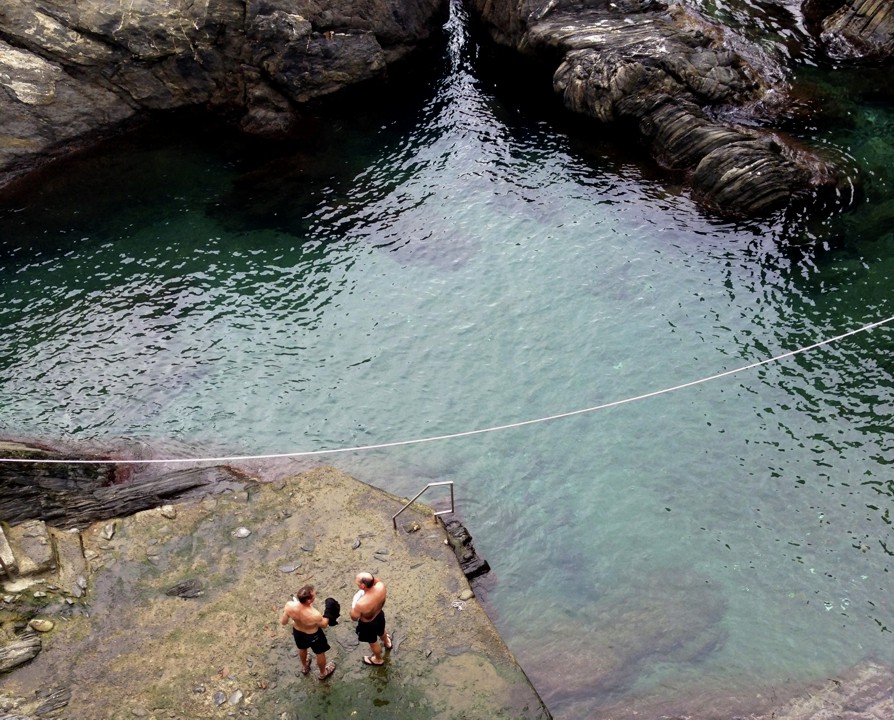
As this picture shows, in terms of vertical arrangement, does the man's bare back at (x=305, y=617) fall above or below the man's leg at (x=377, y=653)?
above

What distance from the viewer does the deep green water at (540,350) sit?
1434cm

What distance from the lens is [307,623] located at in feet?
37.7

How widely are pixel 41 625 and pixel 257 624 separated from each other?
11.8 ft

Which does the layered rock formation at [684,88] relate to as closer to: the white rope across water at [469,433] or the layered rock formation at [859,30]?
the layered rock formation at [859,30]

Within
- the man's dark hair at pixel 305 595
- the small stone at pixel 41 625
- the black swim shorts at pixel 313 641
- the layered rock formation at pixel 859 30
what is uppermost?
the layered rock formation at pixel 859 30

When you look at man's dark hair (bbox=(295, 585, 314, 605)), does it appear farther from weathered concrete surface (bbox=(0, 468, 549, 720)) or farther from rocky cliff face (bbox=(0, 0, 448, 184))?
rocky cliff face (bbox=(0, 0, 448, 184))

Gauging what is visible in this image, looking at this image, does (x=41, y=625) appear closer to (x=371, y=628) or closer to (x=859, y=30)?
(x=371, y=628)

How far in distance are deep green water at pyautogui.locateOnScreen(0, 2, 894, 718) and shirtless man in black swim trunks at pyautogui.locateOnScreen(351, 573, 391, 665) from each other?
3.06 m

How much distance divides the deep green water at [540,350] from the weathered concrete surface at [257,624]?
4.23 ft

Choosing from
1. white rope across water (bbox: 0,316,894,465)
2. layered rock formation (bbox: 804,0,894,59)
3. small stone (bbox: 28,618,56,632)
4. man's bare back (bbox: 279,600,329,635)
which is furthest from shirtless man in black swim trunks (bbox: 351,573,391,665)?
layered rock formation (bbox: 804,0,894,59)

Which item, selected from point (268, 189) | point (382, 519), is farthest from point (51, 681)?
point (268, 189)

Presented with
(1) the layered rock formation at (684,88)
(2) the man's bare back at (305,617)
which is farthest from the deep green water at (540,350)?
(2) the man's bare back at (305,617)

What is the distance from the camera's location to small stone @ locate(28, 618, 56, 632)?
42.2 feet

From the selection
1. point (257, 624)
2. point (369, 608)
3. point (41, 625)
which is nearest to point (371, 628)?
point (369, 608)
